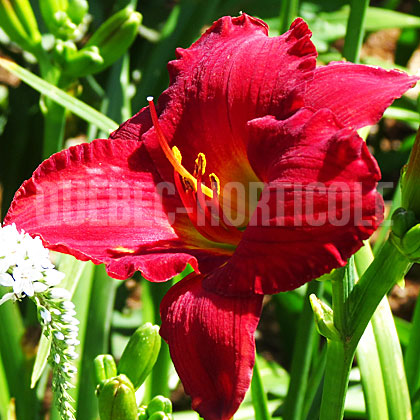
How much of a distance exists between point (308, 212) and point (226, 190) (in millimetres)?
208

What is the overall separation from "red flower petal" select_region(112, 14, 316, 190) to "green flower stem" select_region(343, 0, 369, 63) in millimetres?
190

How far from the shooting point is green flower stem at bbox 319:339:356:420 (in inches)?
23.6

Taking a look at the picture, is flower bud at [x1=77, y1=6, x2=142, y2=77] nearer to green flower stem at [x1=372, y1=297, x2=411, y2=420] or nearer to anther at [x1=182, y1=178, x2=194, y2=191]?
anther at [x1=182, y1=178, x2=194, y2=191]

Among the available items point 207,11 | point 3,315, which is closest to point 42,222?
point 3,315

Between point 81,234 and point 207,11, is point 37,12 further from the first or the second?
point 81,234

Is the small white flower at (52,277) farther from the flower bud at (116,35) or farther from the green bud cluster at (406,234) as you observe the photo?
the flower bud at (116,35)

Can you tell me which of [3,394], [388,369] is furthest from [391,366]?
[3,394]

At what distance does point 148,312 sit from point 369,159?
1.75 ft

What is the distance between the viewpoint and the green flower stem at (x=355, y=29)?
834 mm

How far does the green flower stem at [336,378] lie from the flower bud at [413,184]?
0.42 feet

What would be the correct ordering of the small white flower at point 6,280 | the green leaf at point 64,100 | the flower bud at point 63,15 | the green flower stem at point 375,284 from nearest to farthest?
the small white flower at point 6,280
the green flower stem at point 375,284
the green leaf at point 64,100
the flower bud at point 63,15

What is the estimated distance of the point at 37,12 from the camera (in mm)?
1368

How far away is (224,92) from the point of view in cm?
65

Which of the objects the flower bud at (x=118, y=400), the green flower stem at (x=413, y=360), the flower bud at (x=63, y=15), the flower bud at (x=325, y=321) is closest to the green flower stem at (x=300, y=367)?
the green flower stem at (x=413, y=360)
